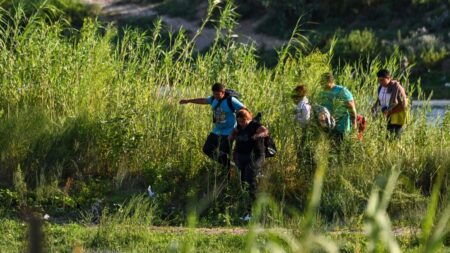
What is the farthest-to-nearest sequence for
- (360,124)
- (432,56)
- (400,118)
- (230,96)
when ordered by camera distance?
(432,56) → (400,118) → (360,124) → (230,96)

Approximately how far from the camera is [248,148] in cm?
1133

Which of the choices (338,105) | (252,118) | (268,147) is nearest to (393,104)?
(338,105)

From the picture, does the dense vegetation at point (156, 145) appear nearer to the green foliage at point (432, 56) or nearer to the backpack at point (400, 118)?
the backpack at point (400, 118)

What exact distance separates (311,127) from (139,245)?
123 inches

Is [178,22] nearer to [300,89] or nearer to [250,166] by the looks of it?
[300,89]

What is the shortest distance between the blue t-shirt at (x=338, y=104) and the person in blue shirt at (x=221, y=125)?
3.30ft

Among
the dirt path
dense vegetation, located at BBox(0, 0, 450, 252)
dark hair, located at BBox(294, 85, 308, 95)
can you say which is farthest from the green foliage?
dark hair, located at BBox(294, 85, 308, 95)

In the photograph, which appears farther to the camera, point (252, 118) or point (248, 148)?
point (252, 118)

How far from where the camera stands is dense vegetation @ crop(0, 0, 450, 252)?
11.2 m

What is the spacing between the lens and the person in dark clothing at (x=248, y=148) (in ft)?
36.8

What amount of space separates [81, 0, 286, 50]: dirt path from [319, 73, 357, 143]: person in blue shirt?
25.6m

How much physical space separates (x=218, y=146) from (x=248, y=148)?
0.62 m

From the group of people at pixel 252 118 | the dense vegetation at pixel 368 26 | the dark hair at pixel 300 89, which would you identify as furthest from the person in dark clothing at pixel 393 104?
the dense vegetation at pixel 368 26

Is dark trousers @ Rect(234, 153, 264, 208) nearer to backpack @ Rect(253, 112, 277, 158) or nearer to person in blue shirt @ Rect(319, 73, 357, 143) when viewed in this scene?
backpack @ Rect(253, 112, 277, 158)
